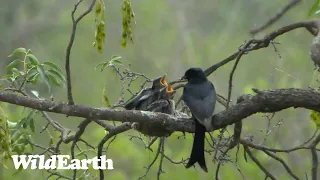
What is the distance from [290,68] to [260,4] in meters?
1.09

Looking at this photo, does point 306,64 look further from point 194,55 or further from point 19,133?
point 19,133

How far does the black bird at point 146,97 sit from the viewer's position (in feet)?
10.2

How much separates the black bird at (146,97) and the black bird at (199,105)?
0.47 feet

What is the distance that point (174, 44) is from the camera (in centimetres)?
880

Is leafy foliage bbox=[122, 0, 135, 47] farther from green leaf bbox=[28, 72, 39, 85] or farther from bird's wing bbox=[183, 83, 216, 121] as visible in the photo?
green leaf bbox=[28, 72, 39, 85]

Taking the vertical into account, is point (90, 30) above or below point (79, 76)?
above

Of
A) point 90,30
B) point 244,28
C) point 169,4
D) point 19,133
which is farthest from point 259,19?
point 19,133

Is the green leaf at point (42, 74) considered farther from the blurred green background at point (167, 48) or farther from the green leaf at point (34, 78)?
the blurred green background at point (167, 48)

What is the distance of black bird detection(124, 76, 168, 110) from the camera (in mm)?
3123

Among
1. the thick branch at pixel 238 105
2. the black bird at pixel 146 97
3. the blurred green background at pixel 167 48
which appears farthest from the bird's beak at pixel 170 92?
the blurred green background at pixel 167 48

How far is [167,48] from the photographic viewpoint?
874 centimetres

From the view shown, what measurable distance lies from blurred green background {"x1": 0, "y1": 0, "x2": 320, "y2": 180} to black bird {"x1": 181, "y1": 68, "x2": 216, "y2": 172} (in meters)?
3.94

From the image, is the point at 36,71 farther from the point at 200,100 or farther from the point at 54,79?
the point at 200,100

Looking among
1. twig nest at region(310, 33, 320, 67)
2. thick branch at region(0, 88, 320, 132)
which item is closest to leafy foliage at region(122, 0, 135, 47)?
thick branch at region(0, 88, 320, 132)
